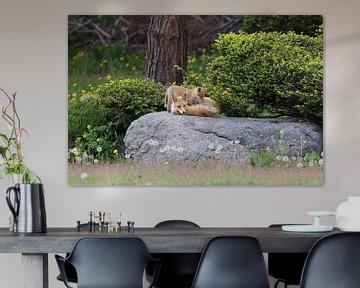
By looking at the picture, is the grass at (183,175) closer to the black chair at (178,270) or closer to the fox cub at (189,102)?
the fox cub at (189,102)

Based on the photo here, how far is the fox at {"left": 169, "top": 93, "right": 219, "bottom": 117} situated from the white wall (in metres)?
0.58

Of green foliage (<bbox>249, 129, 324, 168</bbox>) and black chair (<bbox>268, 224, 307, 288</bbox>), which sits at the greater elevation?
green foliage (<bbox>249, 129, 324, 168</bbox>)

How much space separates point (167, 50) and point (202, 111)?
55 centimetres

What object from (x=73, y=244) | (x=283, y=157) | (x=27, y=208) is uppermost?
(x=283, y=157)

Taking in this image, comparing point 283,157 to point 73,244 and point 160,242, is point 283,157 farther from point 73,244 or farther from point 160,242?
point 73,244

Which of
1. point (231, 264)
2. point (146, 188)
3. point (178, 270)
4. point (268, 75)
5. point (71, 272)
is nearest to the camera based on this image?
point (231, 264)

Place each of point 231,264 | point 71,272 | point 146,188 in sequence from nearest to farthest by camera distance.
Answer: point 231,264 < point 71,272 < point 146,188

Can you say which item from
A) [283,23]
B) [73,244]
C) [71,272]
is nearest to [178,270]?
[71,272]

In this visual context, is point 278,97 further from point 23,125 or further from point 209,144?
point 23,125

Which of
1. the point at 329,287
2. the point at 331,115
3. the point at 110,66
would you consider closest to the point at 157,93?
the point at 110,66

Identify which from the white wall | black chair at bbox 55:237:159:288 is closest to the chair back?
black chair at bbox 55:237:159:288

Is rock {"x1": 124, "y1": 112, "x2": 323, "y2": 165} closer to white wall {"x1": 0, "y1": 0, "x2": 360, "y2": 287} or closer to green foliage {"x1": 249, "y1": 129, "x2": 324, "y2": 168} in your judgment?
green foliage {"x1": 249, "y1": 129, "x2": 324, "y2": 168}

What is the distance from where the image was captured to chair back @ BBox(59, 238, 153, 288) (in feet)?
14.4

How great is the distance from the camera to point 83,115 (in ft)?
21.9
